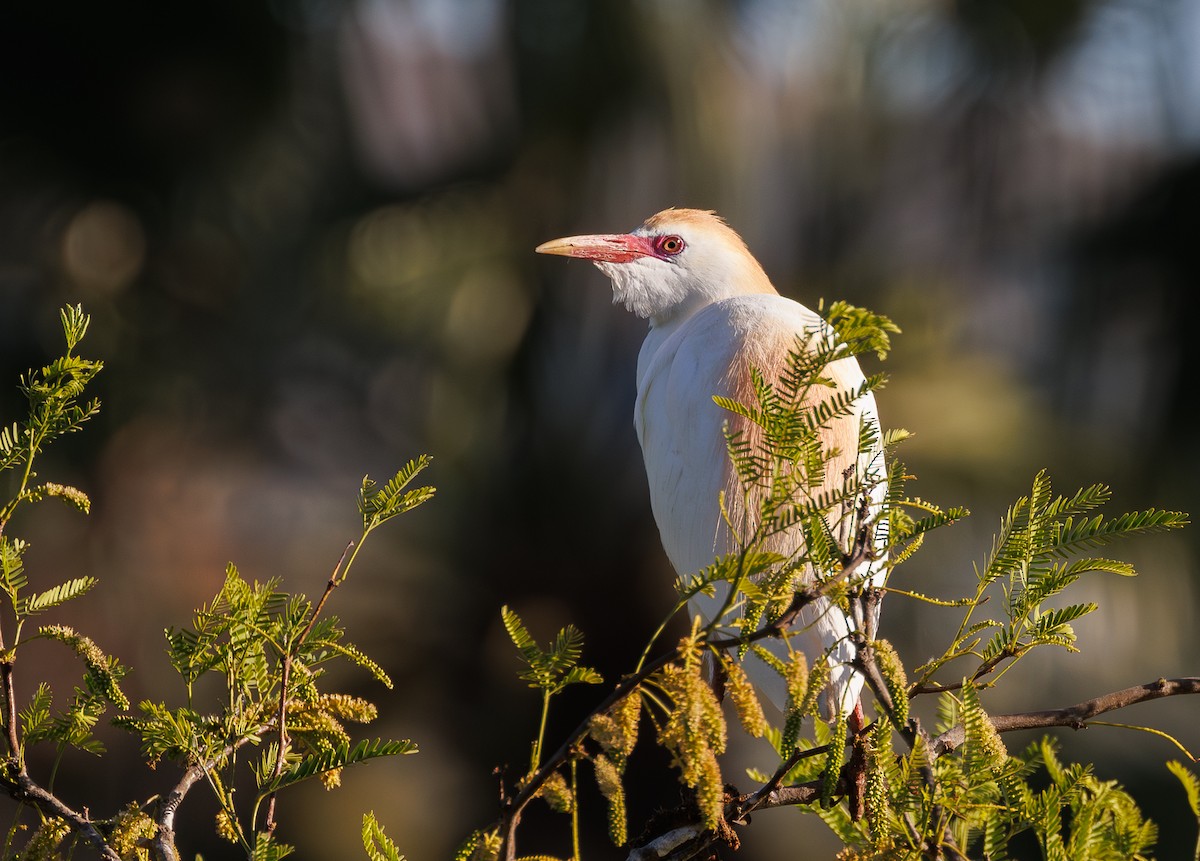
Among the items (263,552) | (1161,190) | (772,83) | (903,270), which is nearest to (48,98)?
(263,552)

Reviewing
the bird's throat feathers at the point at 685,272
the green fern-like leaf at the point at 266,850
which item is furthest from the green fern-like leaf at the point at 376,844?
the bird's throat feathers at the point at 685,272

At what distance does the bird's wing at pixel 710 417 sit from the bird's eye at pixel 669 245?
50cm

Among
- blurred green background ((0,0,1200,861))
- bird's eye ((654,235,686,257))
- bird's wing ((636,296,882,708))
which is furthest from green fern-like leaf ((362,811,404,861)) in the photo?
blurred green background ((0,0,1200,861))

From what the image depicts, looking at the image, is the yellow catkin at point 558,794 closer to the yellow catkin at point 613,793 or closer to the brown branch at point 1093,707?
the yellow catkin at point 613,793

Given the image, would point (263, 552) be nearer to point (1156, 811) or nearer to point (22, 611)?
point (1156, 811)

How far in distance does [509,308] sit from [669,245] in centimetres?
407

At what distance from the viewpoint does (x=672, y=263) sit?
374 centimetres

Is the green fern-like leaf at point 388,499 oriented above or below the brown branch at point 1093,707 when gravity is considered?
above

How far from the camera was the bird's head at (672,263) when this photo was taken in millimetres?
3713

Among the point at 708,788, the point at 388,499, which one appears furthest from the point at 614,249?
the point at 708,788

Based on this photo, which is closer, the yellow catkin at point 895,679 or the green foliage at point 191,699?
the yellow catkin at point 895,679

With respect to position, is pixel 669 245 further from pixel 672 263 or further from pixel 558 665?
pixel 558 665

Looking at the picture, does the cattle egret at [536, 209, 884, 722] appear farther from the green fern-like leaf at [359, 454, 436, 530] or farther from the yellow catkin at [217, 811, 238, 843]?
the yellow catkin at [217, 811, 238, 843]

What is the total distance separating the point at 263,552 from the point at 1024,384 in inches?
194
